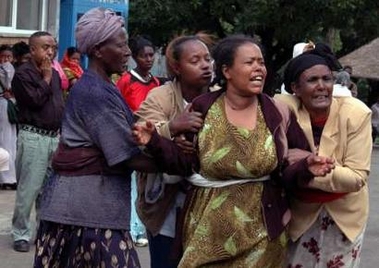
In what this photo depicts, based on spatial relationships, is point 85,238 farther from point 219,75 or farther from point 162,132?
point 219,75

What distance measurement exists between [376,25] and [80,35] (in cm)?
1994

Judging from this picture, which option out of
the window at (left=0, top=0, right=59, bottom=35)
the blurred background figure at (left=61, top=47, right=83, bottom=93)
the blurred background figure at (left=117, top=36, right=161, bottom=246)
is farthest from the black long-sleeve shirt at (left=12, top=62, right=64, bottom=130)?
the window at (left=0, top=0, right=59, bottom=35)

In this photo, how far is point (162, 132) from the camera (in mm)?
4230

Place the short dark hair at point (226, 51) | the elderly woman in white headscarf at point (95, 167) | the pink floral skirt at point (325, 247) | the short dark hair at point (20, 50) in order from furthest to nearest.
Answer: the short dark hair at point (20, 50), the pink floral skirt at point (325, 247), the short dark hair at point (226, 51), the elderly woman in white headscarf at point (95, 167)

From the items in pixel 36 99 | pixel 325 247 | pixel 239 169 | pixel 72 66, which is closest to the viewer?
pixel 239 169

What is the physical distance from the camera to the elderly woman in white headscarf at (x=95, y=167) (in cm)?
404

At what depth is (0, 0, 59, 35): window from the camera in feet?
43.2

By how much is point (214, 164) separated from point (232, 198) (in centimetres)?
17

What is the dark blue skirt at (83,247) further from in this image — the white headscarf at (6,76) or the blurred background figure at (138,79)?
the white headscarf at (6,76)

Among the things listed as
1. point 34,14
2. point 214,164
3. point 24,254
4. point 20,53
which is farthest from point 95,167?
point 34,14

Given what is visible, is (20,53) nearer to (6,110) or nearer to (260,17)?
(6,110)

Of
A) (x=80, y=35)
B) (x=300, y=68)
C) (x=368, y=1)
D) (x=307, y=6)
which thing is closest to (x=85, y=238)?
(x=80, y=35)

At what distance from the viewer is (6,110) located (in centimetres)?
1034

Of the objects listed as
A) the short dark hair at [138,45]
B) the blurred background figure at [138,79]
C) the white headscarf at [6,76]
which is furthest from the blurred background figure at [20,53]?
the blurred background figure at [138,79]
